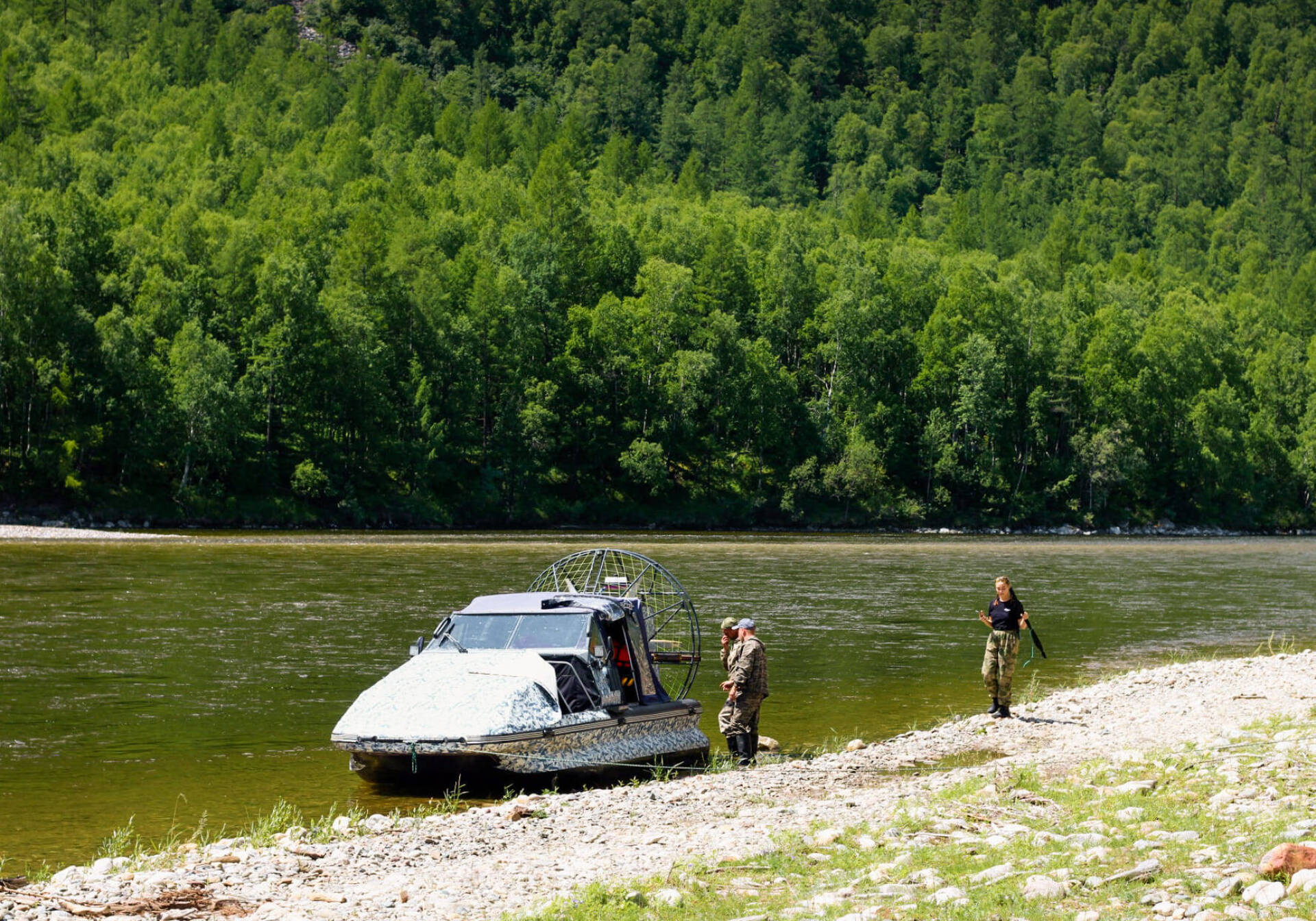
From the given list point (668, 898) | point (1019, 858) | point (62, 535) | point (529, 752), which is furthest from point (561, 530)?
point (668, 898)

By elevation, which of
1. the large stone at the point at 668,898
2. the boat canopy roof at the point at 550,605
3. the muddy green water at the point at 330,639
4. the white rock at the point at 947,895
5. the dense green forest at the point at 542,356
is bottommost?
the muddy green water at the point at 330,639

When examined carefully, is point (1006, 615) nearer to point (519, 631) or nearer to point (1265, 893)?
point (519, 631)

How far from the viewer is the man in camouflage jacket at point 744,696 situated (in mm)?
18891

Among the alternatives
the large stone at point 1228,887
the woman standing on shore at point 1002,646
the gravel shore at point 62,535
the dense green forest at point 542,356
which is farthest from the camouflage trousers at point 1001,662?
the dense green forest at point 542,356

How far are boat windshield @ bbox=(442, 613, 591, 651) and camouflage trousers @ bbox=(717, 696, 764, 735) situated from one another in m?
2.22

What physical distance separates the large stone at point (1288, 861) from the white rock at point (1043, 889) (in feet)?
4.63

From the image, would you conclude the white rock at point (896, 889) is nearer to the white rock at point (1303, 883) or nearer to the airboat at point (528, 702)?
the white rock at point (1303, 883)

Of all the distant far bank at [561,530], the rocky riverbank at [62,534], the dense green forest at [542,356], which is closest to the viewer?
the rocky riverbank at [62,534]

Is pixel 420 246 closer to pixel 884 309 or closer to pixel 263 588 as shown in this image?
pixel 884 309

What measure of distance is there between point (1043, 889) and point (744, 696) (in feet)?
29.4

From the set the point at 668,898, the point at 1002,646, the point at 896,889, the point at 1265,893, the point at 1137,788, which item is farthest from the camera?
the point at 1002,646

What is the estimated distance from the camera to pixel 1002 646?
22.1 metres

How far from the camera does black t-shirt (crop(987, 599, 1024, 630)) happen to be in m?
21.9

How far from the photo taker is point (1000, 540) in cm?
9025
